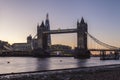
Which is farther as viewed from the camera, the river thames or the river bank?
the river thames

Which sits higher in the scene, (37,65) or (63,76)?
(63,76)

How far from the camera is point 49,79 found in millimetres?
35500

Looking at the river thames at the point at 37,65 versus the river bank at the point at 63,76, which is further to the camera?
the river thames at the point at 37,65

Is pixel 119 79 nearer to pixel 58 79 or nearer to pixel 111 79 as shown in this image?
pixel 111 79

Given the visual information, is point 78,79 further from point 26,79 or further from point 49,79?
point 26,79

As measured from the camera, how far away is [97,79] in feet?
119

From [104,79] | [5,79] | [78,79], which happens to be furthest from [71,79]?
[5,79]

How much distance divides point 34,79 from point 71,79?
11.8ft

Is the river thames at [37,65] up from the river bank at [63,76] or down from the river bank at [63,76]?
down

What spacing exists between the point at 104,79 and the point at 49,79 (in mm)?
5588

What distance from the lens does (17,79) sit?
34.8 metres

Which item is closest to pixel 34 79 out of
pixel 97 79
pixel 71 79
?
pixel 71 79

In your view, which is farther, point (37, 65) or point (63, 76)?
point (37, 65)

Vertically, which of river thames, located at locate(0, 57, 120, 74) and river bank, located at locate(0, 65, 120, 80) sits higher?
river bank, located at locate(0, 65, 120, 80)
